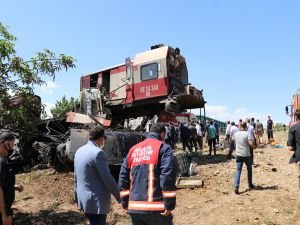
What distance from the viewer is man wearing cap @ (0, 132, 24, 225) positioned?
4.53 metres

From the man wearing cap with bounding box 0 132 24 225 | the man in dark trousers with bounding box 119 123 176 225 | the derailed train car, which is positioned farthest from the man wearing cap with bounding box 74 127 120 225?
the derailed train car

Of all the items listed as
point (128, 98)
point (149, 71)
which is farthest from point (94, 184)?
point (128, 98)

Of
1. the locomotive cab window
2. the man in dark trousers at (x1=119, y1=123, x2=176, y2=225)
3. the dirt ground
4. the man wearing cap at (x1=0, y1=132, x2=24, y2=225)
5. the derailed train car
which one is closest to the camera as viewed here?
the man in dark trousers at (x1=119, y1=123, x2=176, y2=225)

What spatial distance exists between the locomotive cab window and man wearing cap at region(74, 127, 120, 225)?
1176cm

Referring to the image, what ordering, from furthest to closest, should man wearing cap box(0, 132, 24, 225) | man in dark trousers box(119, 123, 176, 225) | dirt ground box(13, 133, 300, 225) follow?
dirt ground box(13, 133, 300, 225) → man wearing cap box(0, 132, 24, 225) → man in dark trousers box(119, 123, 176, 225)

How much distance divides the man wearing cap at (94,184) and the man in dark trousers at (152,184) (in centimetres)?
28

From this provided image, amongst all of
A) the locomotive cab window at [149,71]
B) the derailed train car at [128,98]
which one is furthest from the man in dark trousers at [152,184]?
the locomotive cab window at [149,71]

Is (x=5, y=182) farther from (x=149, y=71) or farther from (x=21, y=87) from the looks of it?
(x=149, y=71)

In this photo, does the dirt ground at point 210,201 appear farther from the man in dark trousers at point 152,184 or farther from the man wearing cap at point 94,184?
the man in dark trousers at point 152,184

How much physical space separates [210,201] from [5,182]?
6.20 metres

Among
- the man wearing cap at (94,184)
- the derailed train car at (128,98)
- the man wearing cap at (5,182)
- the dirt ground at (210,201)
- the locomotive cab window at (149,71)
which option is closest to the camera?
the man wearing cap at (5,182)

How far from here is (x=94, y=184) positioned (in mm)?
4750

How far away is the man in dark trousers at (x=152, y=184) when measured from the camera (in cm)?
419

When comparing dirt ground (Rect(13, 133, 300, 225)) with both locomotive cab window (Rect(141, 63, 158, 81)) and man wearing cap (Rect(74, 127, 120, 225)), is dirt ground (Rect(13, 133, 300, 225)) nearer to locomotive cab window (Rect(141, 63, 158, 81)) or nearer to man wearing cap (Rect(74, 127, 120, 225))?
man wearing cap (Rect(74, 127, 120, 225))
